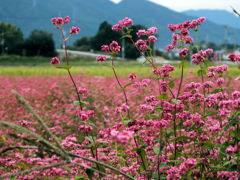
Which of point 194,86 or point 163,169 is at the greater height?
point 194,86

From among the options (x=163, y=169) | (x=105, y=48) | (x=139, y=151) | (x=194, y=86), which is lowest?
(x=163, y=169)

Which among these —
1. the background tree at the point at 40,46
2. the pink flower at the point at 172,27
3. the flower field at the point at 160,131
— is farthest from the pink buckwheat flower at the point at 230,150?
the background tree at the point at 40,46

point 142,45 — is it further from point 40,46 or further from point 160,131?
point 40,46

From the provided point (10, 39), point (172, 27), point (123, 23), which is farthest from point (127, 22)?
point (10, 39)

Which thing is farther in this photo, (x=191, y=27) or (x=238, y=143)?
(x=191, y=27)

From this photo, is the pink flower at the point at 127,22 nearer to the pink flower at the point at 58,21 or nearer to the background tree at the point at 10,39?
the pink flower at the point at 58,21

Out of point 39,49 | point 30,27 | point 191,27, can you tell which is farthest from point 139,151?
point 30,27

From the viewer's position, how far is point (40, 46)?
51.2 m

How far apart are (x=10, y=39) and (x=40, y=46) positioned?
14417mm

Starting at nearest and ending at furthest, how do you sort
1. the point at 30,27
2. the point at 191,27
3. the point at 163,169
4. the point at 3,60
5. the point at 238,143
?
the point at 238,143
the point at 163,169
the point at 191,27
the point at 3,60
the point at 30,27

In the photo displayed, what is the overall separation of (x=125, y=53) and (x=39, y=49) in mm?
16284

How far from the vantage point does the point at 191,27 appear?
93.4 inches

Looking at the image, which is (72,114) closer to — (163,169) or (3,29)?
(163,169)

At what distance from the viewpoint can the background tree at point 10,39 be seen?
51.2 metres
